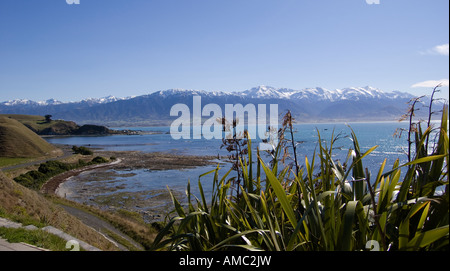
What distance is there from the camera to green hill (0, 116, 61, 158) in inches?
2154

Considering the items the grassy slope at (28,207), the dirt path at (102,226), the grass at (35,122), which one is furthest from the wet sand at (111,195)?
Result: the grass at (35,122)

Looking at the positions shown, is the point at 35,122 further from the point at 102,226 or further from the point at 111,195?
the point at 102,226

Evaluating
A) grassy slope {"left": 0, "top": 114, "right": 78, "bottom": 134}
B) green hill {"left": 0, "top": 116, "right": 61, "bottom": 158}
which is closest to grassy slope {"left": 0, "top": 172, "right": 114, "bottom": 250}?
green hill {"left": 0, "top": 116, "right": 61, "bottom": 158}

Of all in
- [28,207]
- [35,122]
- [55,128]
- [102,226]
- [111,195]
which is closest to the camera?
[28,207]

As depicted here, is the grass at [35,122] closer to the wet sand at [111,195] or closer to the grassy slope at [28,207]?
the wet sand at [111,195]

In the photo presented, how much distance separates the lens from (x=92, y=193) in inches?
A: 1244

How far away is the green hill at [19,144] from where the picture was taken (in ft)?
180

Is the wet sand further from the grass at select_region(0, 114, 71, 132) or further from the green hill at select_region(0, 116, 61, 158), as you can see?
the grass at select_region(0, 114, 71, 132)

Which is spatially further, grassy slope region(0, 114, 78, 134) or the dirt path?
grassy slope region(0, 114, 78, 134)

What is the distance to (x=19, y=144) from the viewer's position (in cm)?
5781

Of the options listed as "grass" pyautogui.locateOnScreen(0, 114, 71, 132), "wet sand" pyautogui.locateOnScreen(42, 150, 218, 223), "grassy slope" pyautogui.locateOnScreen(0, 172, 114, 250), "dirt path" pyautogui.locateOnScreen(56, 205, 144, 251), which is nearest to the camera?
"grassy slope" pyautogui.locateOnScreen(0, 172, 114, 250)

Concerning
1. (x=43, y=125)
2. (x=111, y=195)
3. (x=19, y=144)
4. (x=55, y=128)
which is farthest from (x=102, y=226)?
(x=43, y=125)
